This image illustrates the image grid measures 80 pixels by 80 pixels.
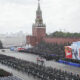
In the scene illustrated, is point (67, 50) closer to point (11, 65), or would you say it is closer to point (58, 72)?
point (11, 65)

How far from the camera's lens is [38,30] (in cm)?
4384

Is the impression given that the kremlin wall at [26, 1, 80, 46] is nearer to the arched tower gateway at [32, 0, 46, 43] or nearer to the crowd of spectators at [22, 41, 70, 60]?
the arched tower gateway at [32, 0, 46, 43]

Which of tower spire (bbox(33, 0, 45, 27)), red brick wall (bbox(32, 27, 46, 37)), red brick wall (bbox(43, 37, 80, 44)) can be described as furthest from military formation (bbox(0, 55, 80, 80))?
tower spire (bbox(33, 0, 45, 27))

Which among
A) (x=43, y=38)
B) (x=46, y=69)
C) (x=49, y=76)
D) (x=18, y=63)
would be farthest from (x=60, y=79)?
(x=43, y=38)

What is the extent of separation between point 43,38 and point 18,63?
73.0 ft

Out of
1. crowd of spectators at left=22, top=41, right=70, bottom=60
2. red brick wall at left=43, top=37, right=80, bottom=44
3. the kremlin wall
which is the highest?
the kremlin wall

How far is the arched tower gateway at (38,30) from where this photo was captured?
43.8 m

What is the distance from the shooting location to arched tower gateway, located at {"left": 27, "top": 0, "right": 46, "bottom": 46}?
4381cm

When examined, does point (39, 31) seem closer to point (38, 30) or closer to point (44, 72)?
point (38, 30)

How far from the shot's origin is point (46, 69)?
58.0 feet

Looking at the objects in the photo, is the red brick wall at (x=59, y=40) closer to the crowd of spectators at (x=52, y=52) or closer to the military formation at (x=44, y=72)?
the crowd of spectators at (x=52, y=52)

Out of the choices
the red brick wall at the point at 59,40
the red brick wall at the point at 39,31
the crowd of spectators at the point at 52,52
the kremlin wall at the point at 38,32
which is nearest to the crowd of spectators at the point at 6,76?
the crowd of spectators at the point at 52,52

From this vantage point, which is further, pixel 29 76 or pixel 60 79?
pixel 29 76

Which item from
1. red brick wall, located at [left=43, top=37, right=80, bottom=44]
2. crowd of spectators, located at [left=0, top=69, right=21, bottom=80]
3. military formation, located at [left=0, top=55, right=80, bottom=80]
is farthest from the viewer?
red brick wall, located at [left=43, top=37, right=80, bottom=44]
